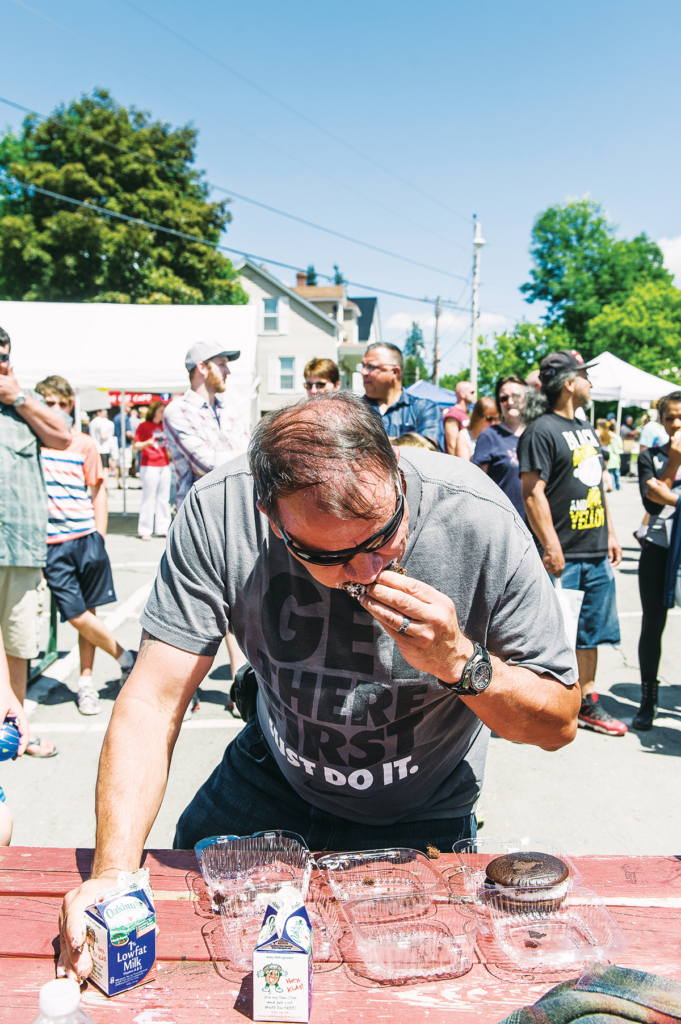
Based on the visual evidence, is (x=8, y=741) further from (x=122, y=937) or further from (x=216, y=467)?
(x=216, y=467)

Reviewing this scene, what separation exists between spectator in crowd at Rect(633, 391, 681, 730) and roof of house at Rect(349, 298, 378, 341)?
174 feet

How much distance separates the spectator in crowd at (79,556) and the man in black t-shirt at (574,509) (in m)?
2.58

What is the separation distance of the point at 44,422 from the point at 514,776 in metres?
3.01

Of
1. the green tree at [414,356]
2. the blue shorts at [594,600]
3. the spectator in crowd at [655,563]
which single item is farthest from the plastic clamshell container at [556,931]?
the green tree at [414,356]

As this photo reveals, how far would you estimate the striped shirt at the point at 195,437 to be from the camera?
4305mm

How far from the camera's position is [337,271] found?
83.2 m

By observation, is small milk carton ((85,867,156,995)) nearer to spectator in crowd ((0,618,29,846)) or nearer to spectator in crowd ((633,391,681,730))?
spectator in crowd ((0,618,29,846))

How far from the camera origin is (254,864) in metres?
1.42

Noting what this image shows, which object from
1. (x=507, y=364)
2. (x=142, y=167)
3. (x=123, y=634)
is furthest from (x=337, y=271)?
(x=123, y=634)

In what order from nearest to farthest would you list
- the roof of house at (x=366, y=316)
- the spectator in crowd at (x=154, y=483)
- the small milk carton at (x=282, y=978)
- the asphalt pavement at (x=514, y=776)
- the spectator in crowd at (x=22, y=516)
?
1. the small milk carton at (x=282, y=978)
2. the asphalt pavement at (x=514, y=776)
3. the spectator in crowd at (x=22, y=516)
4. the spectator in crowd at (x=154, y=483)
5. the roof of house at (x=366, y=316)

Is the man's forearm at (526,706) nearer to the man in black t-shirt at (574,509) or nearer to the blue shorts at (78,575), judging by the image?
the man in black t-shirt at (574,509)

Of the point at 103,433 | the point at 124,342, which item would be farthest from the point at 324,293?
the point at 124,342

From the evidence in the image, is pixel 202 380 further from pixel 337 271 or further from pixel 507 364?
pixel 337 271

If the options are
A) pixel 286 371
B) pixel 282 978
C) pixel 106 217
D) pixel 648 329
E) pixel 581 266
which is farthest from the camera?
pixel 581 266
